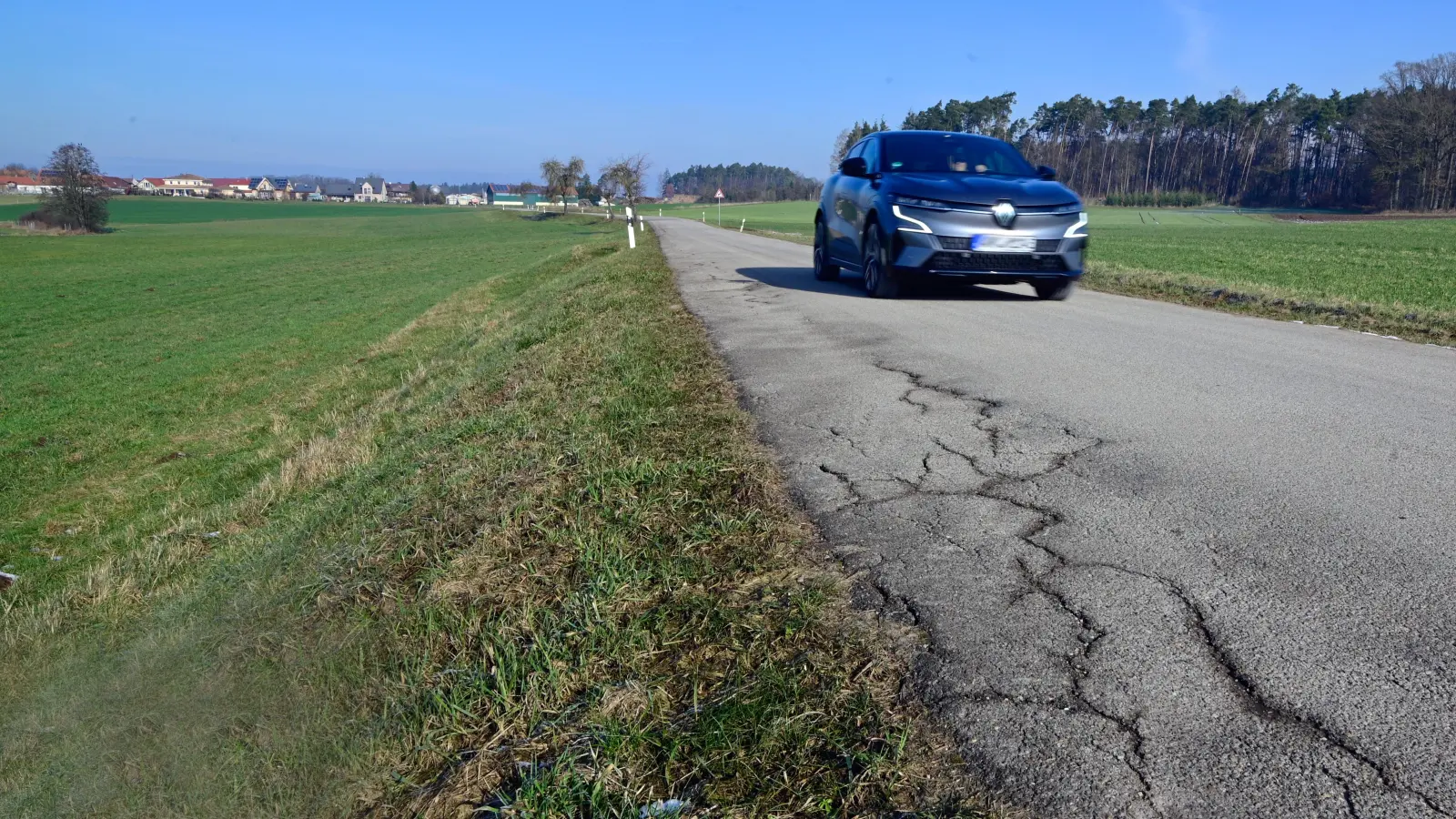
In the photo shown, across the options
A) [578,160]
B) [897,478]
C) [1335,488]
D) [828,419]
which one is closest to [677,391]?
[828,419]

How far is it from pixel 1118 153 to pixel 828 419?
4110 inches

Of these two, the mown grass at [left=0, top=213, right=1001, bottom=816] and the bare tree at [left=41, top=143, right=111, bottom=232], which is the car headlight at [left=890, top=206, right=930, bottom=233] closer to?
the mown grass at [left=0, top=213, right=1001, bottom=816]

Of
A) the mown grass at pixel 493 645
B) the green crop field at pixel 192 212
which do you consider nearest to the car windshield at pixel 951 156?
the mown grass at pixel 493 645

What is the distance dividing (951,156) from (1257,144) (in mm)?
99383

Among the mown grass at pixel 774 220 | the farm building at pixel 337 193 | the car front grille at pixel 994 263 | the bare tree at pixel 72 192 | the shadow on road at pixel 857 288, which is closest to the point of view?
the car front grille at pixel 994 263

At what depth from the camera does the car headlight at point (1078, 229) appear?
28.2ft

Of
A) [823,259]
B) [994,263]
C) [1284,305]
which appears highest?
[994,263]

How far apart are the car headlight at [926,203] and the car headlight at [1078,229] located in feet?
3.69

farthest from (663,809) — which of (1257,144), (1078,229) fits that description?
(1257,144)

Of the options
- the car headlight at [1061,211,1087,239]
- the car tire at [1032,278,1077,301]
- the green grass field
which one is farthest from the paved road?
the car tire at [1032,278,1077,301]

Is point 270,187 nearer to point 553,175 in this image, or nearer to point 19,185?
A: point 19,185

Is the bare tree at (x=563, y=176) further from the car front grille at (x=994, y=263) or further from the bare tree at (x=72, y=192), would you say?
the car front grille at (x=994, y=263)

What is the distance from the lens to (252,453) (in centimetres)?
932

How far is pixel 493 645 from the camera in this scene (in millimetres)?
2629
